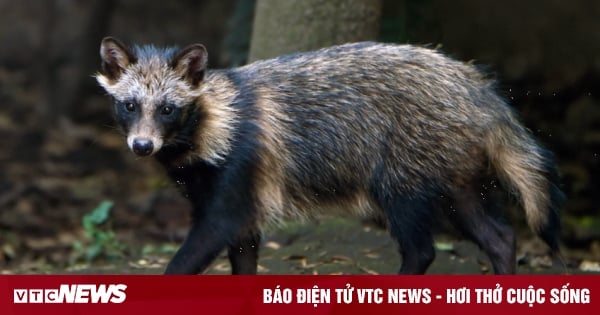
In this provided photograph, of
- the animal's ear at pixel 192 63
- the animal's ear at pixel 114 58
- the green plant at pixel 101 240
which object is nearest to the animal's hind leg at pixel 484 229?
the animal's ear at pixel 192 63

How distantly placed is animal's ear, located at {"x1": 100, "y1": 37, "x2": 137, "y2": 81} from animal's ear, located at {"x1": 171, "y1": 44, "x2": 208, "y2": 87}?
29 centimetres

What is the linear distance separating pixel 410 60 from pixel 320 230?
2224 mm

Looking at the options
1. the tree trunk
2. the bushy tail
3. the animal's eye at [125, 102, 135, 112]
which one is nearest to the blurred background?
the tree trunk

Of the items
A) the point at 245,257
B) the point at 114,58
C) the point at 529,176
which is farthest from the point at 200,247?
the point at 529,176

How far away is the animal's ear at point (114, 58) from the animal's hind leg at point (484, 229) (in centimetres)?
230

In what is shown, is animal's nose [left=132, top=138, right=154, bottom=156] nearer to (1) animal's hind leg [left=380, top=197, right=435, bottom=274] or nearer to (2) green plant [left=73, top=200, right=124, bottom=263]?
(1) animal's hind leg [left=380, top=197, right=435, bottom=274]

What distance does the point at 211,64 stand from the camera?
1633 cm

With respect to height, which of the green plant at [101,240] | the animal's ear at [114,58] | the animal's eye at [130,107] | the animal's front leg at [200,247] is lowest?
the green plant at [101,240]

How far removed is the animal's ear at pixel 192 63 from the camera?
24.7 feet

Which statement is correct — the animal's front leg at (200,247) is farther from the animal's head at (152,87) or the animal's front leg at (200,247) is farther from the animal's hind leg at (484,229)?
the animal's hind leg at (484,229)

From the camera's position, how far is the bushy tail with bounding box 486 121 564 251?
786 cm

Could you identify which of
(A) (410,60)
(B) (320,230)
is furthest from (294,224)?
(A) (410,60)

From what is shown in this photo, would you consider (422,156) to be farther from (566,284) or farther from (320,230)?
(320,230)

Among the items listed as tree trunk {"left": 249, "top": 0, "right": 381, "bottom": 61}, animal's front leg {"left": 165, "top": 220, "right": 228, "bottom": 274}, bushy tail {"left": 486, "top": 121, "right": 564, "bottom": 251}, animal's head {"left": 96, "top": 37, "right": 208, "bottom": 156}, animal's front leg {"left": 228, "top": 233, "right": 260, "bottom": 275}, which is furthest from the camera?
tree trunk {"left": 249, "top": 0, "right": 381, "bottom": 61}
